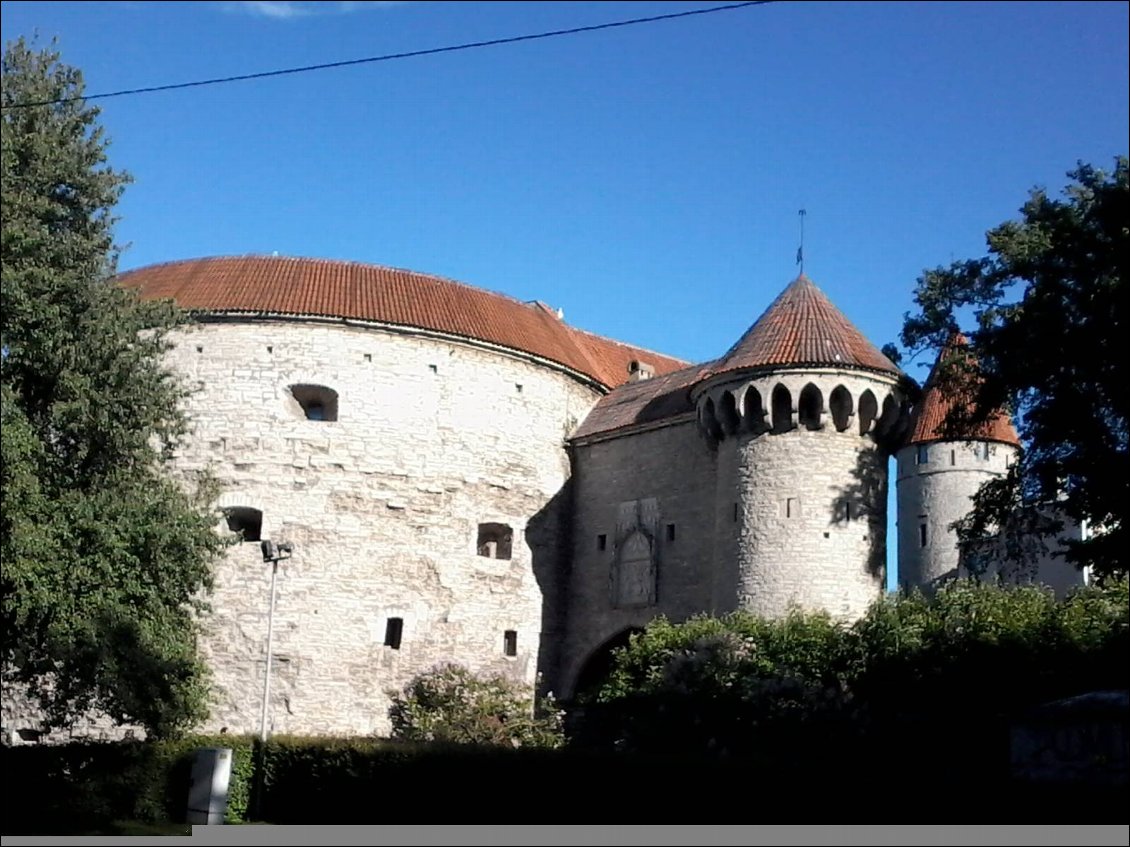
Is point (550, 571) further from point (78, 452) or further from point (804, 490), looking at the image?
point (78, 452)

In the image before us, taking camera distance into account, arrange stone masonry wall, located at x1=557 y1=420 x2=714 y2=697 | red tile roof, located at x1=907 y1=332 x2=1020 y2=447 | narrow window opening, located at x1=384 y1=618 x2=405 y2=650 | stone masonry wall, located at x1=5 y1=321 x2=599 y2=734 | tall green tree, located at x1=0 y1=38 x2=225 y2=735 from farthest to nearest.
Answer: red tile roof, located at x1=907 y1=332 x2=1020 y2=447
narrow window opening, located at x1=384 y1=618 x2=405 y2=650
stone masonry wall, located at x1=557 y1=420 x2=714 y2=697
stone masonry wall, located at x1=5 y1=321 x2=599 y2=734
tall green tree, located at x1=0 y1=38 x2=225 y2=735

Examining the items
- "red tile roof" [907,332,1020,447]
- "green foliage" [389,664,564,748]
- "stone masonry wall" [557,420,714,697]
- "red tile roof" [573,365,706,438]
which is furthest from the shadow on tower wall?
"red tile roof" [907,332,1020,447]

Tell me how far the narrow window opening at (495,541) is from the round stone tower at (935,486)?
10451 mm

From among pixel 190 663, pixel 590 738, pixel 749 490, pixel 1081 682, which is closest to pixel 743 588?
pixel 749 490

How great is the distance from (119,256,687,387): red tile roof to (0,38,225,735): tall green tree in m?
10.1

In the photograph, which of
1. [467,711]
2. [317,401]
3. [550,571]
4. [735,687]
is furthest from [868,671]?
[317,401]

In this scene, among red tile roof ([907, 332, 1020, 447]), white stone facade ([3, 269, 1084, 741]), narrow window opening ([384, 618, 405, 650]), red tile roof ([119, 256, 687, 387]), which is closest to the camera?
white stone facade ([3, 269, 1084, 741])

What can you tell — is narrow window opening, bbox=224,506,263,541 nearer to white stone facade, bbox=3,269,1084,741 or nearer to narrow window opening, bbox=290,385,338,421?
white stone facade, bbox=3,269,1084,741

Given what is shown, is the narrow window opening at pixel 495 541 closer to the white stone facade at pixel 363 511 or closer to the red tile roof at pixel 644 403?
the white stone facade at pixel 363 511

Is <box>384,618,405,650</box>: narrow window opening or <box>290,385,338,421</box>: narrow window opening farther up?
<box>290,385,338,421</box>: narrow window opening

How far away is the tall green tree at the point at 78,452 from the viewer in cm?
1697

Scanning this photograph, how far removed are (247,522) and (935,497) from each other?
17.9 m

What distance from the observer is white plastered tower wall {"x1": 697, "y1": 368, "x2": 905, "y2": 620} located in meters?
25.9

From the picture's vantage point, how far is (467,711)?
28234 millimetres
